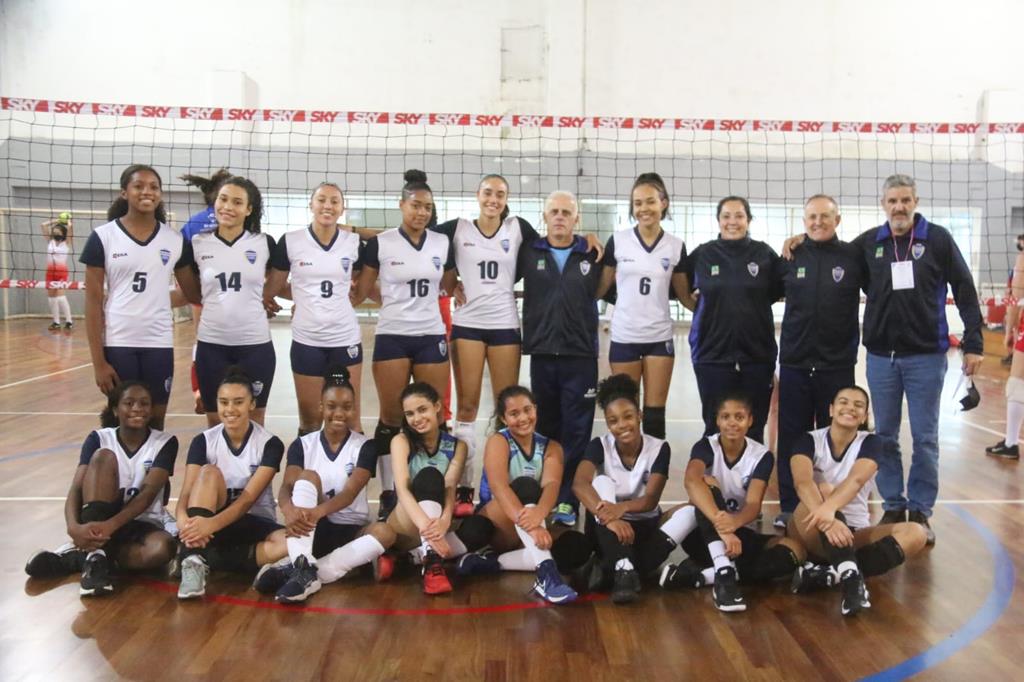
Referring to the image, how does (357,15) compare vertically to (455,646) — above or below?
above

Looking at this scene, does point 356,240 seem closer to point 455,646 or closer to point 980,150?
point 455,646

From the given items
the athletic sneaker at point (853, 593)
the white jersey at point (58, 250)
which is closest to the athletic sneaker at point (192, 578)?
the athletic sneaker at point (853, 593)

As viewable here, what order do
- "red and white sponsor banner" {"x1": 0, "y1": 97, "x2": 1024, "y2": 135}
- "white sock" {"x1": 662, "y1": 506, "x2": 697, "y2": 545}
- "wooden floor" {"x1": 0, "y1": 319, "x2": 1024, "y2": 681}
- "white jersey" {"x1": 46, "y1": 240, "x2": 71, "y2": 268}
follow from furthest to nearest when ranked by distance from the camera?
1. "white jersey" {"x1": 46, "y1": 240, "x2": 71, "y2": 268}
2. "red and white sponsor banner" {"x1": 0, "y1": 97, "x2": 1024, "y2": 135}
3. "white sock" {"x1": 662, "y1": 506, "x2": 697, "y2": 545}
4. "wooden floor" {"x1": 0, "y1": 319, "x2": 1024, "y2": 681}

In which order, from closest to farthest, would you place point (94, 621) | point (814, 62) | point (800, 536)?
point (94, 621), point (800, 536), point (814, 62)

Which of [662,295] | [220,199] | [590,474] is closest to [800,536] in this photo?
[590,474]

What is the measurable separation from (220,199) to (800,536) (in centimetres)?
307

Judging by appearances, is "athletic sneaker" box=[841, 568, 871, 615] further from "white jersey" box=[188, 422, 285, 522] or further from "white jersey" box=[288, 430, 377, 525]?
"white jersey" box=[188, 422, 285, 522]

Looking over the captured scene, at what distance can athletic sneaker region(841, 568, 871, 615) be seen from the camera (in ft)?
9.86

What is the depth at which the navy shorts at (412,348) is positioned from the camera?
4.22 meters

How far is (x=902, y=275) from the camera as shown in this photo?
3924 millimetres

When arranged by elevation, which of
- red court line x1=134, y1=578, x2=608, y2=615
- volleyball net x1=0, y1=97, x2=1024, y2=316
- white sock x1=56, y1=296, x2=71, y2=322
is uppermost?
volleyball net x1=0, y1=97, x2=1024, y2=316

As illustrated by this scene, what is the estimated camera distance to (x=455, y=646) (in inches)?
108

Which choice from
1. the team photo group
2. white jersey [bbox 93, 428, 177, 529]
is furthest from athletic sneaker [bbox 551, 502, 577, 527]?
white jersey [bbox 93, 428, 177, 529]

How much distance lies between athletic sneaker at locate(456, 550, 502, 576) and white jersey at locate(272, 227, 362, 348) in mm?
1310
